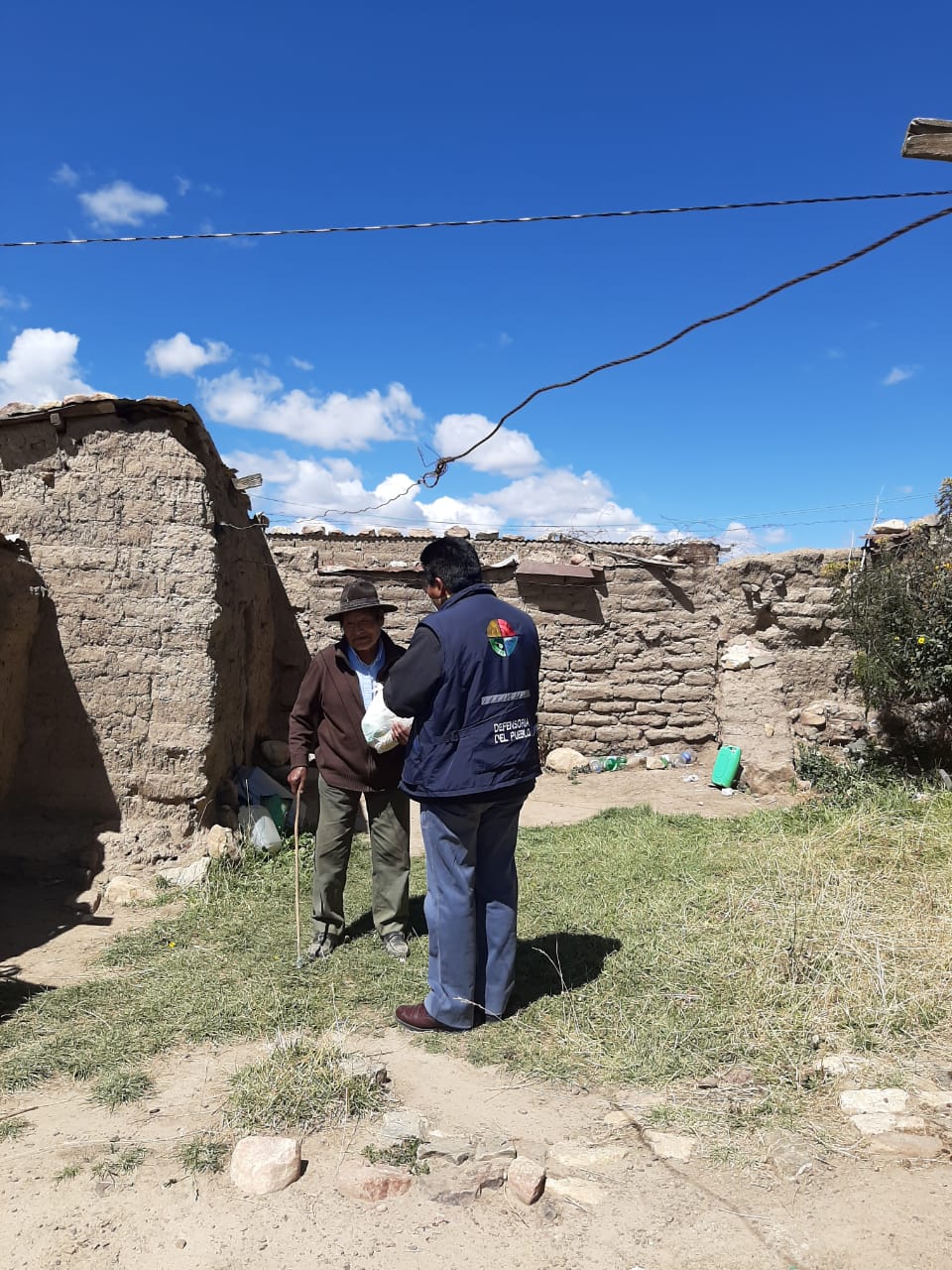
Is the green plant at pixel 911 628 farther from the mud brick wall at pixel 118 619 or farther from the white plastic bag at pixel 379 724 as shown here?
the mud brick wall at pixel 118 619

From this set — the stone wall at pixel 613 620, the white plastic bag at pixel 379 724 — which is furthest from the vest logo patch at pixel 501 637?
the stone wall at pixel 613 620

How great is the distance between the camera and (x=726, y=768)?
8.77 meters

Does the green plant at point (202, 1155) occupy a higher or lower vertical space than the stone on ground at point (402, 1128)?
lower

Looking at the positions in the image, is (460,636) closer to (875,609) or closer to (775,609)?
(875,609)

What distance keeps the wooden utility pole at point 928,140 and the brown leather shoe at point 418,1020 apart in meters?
3.85

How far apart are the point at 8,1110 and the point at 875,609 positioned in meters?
7.37

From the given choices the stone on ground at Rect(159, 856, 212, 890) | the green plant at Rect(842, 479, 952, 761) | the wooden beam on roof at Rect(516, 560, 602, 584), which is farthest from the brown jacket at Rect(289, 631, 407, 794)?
the wooden beam on roof at Rect(516, 560, 602, 584)

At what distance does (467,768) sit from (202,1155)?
1.53 m

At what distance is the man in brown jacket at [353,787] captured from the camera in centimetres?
443

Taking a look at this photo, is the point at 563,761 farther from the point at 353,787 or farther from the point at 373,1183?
the point at 373,1183

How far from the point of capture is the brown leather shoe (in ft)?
11.7

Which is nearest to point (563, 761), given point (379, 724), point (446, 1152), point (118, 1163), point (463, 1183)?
point (379, 724)

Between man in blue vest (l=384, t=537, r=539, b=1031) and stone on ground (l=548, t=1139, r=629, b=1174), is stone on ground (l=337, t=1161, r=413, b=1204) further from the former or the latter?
man in blue vest (l=384, t=537, r=539, b=1031)

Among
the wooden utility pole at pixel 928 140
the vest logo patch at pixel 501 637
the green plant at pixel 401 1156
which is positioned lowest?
the green plant at pixel 401 1156
